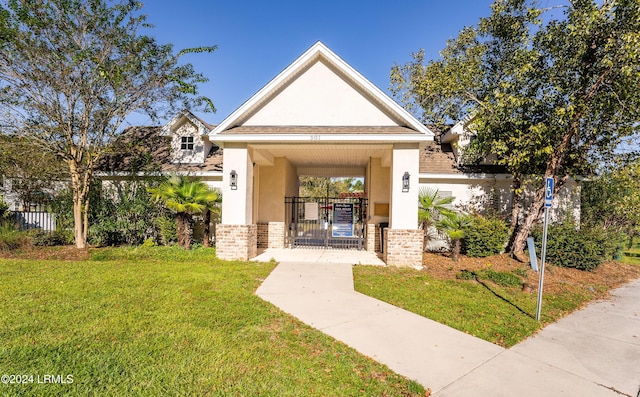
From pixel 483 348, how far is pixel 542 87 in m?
10.2

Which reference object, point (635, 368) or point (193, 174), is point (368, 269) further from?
point (193, 174)

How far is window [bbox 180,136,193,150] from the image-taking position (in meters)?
14.5

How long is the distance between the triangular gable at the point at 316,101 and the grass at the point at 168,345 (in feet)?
19.2

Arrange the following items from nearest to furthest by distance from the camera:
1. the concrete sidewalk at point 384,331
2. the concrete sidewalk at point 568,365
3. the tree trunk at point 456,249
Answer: the concrete sidewalk at point 568,365
the concrete sidewalk at point 384,331
the tree trunk at point 456,249

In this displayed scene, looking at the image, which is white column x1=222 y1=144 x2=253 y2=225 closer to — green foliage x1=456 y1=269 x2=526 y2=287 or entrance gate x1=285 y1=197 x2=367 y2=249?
entrance gate x1=285 y1=197 x2=367 y2=249

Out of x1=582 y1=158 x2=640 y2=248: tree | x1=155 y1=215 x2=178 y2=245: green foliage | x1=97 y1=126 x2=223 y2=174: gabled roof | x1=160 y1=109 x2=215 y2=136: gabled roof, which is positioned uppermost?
x1=160 y1=109 x2=215 y2=136: gabled roof

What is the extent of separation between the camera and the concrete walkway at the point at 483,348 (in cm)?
356

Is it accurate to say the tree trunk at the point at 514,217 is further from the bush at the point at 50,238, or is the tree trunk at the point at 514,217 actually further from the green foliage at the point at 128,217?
the bush at the point at 50,238

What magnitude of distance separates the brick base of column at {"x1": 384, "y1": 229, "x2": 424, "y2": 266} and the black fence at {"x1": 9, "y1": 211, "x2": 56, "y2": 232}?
14.6 metres

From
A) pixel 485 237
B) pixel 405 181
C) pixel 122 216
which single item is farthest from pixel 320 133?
pixel 122 216

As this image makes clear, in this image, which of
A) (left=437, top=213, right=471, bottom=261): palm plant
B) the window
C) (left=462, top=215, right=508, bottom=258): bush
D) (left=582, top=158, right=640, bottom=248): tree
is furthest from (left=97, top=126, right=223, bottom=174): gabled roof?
(left=582, top=158, right=640, bottom=248): tree

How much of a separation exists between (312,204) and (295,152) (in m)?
2.62

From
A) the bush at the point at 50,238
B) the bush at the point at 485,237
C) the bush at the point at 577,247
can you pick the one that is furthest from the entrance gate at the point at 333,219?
the bush at the point at 50,238

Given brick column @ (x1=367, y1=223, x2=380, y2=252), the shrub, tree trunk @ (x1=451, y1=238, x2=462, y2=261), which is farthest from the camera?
brick column @ (x1=367, y1=223, x2=380, y2=252)
